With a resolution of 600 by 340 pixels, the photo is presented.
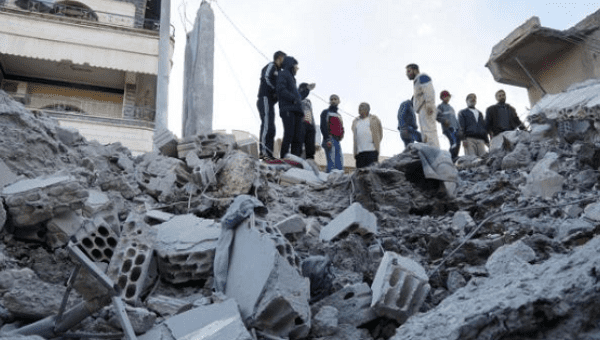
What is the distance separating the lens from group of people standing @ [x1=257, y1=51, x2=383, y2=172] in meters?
7.00

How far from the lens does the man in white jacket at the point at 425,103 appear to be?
7188 millimetres

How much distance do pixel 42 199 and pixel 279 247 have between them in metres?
1.58

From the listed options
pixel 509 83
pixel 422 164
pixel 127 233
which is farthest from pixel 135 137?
pixel 127 233

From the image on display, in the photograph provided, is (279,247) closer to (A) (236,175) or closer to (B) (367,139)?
(A) (236,175)

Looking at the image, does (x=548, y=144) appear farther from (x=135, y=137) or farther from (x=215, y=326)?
(x=135, y=137)

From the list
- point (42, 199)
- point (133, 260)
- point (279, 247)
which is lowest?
point (133, 260)

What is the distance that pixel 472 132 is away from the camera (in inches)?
311

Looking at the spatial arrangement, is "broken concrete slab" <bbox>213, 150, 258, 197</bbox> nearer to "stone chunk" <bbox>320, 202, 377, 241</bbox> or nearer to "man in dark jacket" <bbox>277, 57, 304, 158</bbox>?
"stone chunk" <bbox>320, 202, 377, 241</bbox>

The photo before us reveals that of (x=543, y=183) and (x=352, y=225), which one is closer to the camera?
(x=352, y=225)

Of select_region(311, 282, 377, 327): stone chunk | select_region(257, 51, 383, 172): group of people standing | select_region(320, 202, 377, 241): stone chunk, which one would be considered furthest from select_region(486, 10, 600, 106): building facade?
select_region(311, 282, 377, 327): stone chunk

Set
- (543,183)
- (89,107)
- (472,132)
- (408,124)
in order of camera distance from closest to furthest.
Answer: (543,183), (408,124), (472,132), (89,107)

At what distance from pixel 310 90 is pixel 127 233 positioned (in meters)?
4.82

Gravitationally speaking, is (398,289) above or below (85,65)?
below

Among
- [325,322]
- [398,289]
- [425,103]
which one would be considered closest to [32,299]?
[325,322]
